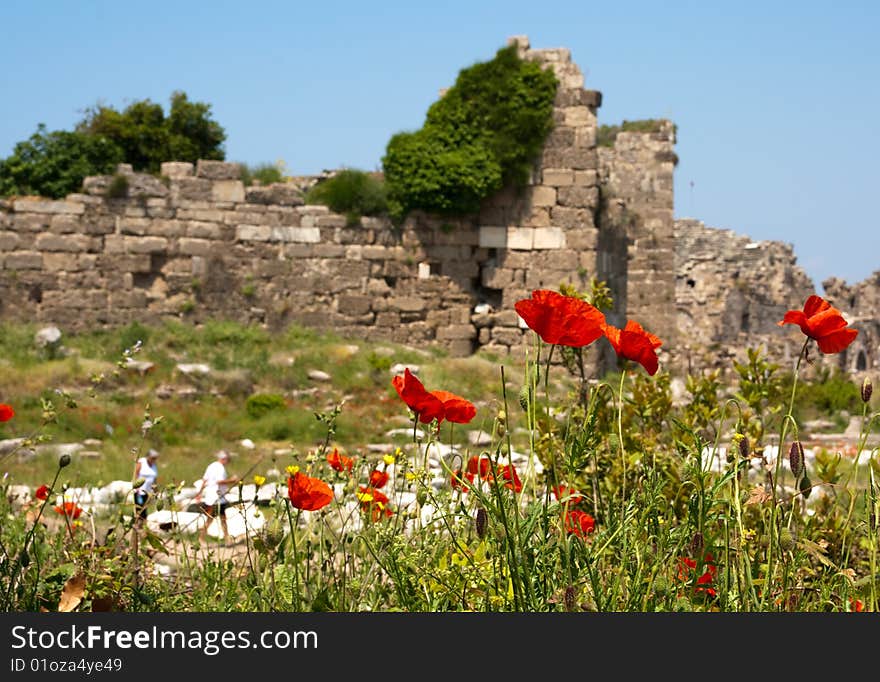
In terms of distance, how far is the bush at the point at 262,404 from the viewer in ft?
42.5

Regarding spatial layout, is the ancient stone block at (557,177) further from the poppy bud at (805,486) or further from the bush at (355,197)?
the poppy bud at (805,486)

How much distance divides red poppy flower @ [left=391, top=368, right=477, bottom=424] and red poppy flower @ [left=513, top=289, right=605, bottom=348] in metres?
0.37

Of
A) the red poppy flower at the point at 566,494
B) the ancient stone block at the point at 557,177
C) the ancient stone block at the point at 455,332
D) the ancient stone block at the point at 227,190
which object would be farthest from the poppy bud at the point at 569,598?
the ancient stone block at the point at 227,190

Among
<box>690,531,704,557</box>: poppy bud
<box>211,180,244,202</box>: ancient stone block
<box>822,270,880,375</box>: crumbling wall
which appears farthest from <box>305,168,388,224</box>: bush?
<box>822,270,880,375</box>: crumbling wall

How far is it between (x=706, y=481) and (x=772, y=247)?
2863 cm

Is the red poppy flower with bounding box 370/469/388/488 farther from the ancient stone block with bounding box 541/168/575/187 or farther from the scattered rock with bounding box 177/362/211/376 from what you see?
the ancient stone block with bounding box 541/168/575/187

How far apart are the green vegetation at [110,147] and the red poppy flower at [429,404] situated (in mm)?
13921

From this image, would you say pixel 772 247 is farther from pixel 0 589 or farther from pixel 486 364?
pixel 0 589

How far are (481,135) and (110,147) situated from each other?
556cm

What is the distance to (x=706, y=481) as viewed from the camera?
3494mm

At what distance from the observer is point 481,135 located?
1569 cm

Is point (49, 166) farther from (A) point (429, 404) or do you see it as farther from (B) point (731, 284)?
(B) point (731, 284)

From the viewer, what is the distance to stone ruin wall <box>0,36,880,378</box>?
15.4 metres

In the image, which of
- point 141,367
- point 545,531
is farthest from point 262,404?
point 545,531
